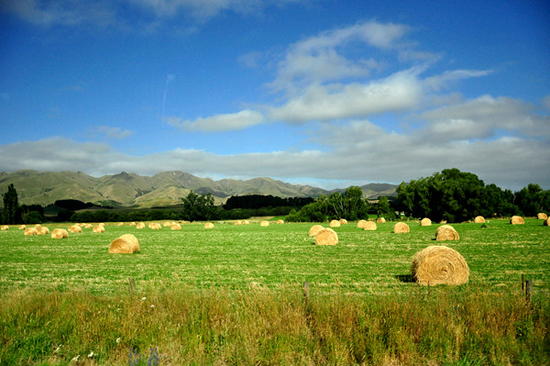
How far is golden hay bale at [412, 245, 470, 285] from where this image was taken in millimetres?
13312

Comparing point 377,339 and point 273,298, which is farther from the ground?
point 273,298

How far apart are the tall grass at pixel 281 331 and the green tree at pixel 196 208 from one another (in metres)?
104

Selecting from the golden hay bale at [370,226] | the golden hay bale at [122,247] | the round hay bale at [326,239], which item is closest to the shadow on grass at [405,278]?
the round hay bale at [326,239]

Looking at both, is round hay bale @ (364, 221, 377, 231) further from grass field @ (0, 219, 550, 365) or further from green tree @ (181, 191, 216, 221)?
green tree @ (181, 191, 216, 221)

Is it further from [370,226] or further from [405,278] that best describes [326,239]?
[370,226]

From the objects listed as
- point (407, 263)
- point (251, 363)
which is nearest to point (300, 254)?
point (407, 263)

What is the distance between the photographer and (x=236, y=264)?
1880 cm

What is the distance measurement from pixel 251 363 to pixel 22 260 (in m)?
21.0

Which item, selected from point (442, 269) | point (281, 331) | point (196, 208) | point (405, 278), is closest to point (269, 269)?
point (405, 278)

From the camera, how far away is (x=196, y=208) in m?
112

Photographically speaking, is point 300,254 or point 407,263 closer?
point 407,263

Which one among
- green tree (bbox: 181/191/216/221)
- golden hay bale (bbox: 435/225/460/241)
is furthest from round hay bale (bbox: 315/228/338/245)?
green tree (bbox: 181/191/216/221)

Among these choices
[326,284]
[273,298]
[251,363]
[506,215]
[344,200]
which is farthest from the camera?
[344,200]

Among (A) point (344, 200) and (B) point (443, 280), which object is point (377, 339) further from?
(A) point (344, 200)
